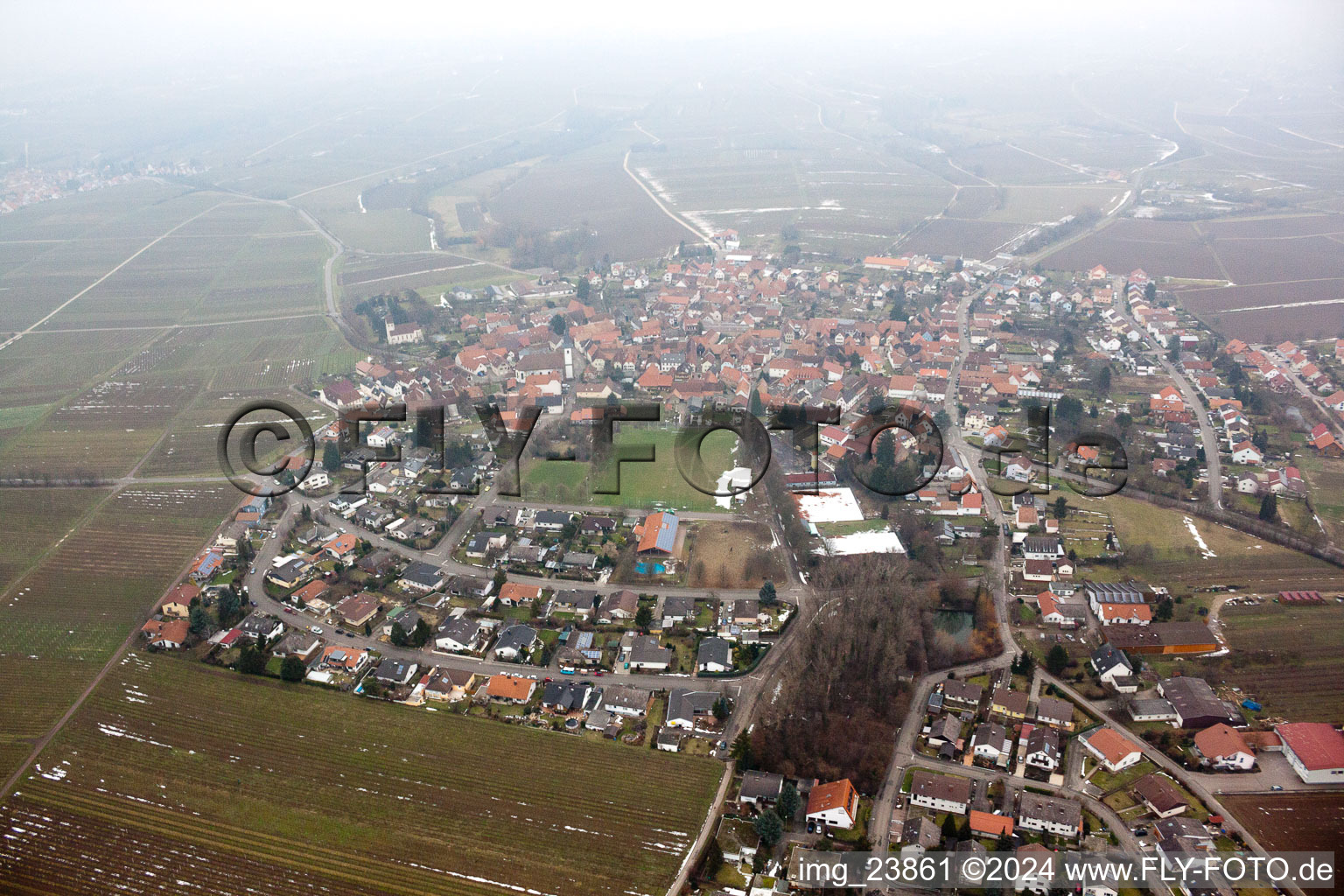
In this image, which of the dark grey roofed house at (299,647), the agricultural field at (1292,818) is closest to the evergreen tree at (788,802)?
the agricultural field at (1292,818)

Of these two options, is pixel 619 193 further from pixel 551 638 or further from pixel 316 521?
pixel 551 638

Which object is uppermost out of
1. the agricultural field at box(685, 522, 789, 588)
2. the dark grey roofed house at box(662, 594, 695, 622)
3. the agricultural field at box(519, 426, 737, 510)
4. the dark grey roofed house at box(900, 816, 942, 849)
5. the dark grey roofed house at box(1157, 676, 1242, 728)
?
the dark grey roofed house at box(1157, 676, 1242, 728)

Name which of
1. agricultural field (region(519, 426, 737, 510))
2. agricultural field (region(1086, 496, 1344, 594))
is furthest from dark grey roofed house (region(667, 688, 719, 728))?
agricultural field (region(1086, 496, 1344, 594))

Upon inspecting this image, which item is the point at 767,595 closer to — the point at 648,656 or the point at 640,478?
the point at 648,656

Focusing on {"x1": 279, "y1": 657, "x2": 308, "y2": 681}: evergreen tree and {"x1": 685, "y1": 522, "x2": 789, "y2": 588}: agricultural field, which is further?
{"x1": 685, "y1": 522, "x2": 789, "y2": 588}: agricultural field

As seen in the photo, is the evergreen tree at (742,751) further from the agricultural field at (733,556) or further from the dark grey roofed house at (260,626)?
the dark grey roofed house at (260,626)

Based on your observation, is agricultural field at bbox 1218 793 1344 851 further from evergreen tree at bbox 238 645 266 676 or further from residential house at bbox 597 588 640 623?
evergreen tree at bbox 238 645 266 676
